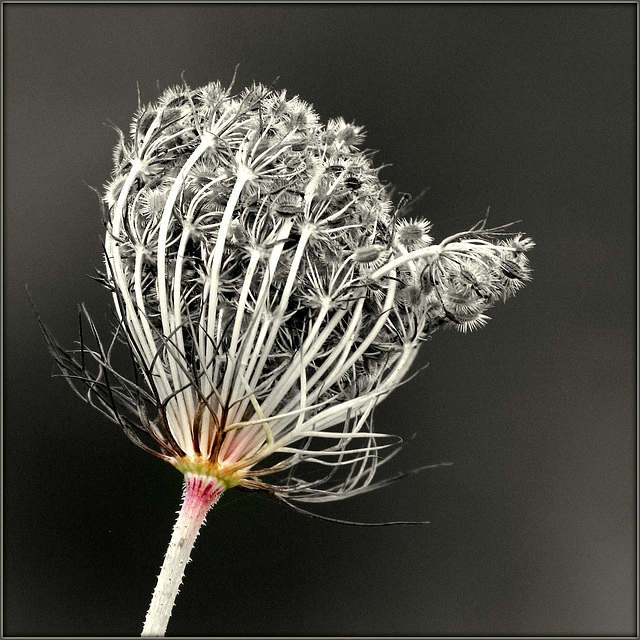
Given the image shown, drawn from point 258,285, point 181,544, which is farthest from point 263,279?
point 181,544

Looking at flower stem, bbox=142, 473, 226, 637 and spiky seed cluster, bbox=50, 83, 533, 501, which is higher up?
spiky seed cluster, bbox=50, 83, 533, 501

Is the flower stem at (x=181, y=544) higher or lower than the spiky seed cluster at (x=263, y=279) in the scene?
lower

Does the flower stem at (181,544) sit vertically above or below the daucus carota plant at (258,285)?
below

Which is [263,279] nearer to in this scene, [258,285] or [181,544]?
[258,285]

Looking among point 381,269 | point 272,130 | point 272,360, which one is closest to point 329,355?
point 272,360

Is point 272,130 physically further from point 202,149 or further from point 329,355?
point 329,355
